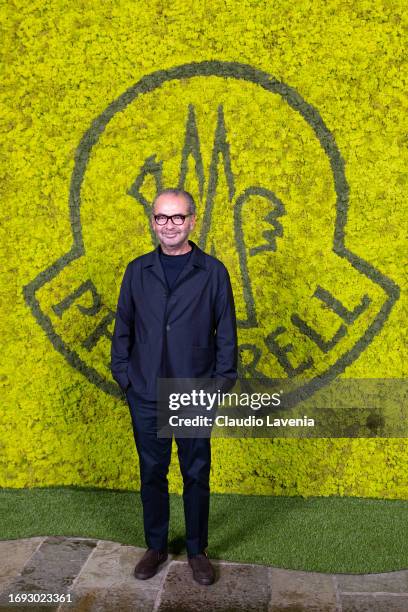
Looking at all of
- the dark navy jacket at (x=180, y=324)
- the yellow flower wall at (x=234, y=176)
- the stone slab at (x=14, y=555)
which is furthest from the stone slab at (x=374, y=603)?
the stone slab at (x=14, y=555)

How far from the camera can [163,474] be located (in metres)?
4.17

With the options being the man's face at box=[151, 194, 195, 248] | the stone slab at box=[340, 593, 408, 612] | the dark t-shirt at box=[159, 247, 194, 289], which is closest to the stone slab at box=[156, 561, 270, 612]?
the stone slab at box=[340, 593, 408, 612]

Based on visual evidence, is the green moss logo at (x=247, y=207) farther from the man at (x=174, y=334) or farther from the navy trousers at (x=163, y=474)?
the navy trousers at (x=163, y=474)

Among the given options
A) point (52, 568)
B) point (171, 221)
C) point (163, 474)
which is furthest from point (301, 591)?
point (171, 221)

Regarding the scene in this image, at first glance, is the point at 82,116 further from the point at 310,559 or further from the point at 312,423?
the point at 310,559

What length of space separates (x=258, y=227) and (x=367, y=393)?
1.34 m

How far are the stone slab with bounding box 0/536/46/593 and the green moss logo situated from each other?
1535 millimetres

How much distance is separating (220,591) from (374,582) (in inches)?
32.8

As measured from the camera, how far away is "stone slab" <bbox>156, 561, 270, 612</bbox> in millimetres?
3936

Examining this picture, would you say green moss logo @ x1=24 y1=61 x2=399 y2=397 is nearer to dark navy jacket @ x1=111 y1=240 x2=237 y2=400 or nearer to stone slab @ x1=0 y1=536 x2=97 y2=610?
dark navy jacket @ x1=111 y1=240 x2=237 y2=400

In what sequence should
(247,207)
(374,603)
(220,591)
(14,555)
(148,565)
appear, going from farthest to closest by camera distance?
(247,207)
(14,555)
(148,565)
(220,591)
(374,603)

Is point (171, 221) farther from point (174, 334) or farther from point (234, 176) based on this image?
point (234, 176)

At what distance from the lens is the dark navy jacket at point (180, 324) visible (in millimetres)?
3977

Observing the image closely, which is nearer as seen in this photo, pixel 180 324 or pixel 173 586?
pixel 180 324
